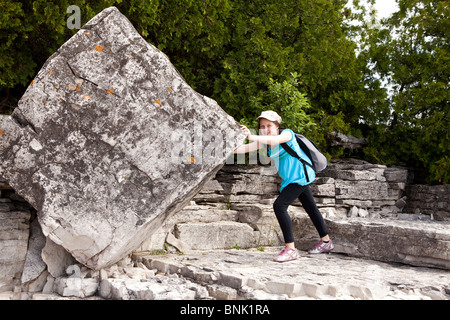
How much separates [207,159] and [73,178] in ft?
4.53

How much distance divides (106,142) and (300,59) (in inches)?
187

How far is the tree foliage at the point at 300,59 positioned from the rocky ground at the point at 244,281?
9.83 ft

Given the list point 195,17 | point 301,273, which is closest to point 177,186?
point 301,273

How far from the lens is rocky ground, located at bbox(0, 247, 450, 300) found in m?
4.03

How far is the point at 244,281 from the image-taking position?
4.22 meters

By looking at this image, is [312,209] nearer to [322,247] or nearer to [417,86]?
[322,247]

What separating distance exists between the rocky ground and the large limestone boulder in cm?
30

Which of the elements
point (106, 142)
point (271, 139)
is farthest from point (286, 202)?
point (106, 142)

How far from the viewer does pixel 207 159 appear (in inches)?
180

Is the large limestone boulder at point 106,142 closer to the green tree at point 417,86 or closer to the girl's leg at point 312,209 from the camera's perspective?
the girl's leg at point 312,209

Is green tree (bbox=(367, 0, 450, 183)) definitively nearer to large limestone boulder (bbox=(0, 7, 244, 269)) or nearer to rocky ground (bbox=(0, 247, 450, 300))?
rocky ground (bbox=(0, 247, 450, 300))

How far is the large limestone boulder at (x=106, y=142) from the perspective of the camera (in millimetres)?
4309

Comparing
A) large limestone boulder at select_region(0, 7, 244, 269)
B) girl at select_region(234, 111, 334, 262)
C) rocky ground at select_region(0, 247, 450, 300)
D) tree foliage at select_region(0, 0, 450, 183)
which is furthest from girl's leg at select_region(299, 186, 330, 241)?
tree foliage at select_region(0, 0, 450, 183)

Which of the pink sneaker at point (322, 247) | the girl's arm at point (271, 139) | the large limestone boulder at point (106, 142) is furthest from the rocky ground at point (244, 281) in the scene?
the girl's arm at point (271, 139)
